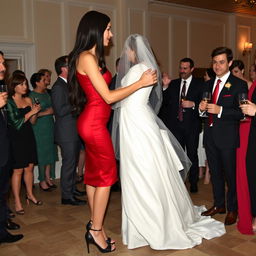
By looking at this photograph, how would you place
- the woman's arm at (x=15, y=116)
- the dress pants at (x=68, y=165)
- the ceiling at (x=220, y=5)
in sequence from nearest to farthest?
the woman's arm at (x=15, y=116), the dress pants at (x=68, y=165), the ceiling at (x=220, y=5)

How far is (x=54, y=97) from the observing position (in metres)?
4.07

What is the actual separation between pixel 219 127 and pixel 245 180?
56 centimetres

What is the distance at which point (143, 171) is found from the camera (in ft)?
9.44

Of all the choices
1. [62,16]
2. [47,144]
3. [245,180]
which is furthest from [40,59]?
[245,180]

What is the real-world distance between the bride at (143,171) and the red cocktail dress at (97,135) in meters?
0.19

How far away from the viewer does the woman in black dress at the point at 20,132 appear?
3.86 meters

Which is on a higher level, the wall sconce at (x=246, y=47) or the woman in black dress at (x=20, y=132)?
the wall sconce at (x=246, y=47)

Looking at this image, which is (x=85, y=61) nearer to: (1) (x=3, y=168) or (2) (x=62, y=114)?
(1) (x=3, y=168)

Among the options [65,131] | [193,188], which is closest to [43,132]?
[65,131]

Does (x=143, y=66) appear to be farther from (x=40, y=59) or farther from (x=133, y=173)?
(x=40, y=59)

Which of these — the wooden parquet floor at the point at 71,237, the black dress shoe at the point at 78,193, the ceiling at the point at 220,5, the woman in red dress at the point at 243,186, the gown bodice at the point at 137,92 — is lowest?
the wooden parquet floor at the point at 71,237

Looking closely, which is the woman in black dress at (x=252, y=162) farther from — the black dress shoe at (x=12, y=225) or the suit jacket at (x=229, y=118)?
the black dress shoe at (x=12, y=225)

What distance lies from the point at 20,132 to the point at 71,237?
1.40 metres

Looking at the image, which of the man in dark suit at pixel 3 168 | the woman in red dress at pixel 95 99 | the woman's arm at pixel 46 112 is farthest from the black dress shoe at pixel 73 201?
the woman in red dress at pixel 95 99
